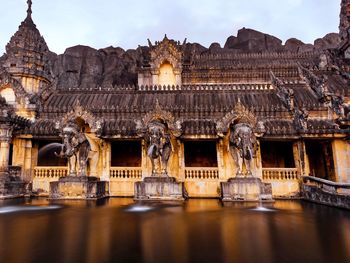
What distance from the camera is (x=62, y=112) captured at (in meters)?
19.5

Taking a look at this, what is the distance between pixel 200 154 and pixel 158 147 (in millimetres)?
6829

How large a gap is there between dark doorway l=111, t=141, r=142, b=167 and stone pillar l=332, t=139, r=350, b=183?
48.6ft

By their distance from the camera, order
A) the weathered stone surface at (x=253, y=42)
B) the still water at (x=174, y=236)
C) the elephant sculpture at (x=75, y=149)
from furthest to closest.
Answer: the weathered stone surface at (x=253, y=42) < the elephant sculpture at (x=75, y=149) < the still water at (x=174, y=236)

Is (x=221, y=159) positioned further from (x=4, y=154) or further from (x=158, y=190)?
(x=4, y=154)

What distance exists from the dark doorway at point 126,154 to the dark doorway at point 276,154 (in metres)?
10.7

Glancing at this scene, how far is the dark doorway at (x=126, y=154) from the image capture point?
20.8 m

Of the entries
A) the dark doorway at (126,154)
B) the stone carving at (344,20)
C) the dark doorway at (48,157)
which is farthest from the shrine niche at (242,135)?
the stone carving at (344,20)

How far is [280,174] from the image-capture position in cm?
1616

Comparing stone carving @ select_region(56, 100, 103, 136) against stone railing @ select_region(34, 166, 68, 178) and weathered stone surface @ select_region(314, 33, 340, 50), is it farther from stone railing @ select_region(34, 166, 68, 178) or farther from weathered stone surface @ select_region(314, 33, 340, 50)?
weathered stone surface @ select_region(314, 33, 340, 50)

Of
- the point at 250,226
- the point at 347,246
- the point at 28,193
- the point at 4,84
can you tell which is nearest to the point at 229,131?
the point at 250,226

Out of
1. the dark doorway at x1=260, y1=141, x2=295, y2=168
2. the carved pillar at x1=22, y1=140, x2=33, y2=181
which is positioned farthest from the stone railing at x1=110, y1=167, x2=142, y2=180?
the dark doorway at x1=260, y1=141, x2=295, y2=168

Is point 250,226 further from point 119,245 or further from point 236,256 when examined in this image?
point 119,245

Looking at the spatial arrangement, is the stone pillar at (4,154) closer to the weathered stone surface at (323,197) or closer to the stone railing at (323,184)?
the weathered stone surface at (323,197)

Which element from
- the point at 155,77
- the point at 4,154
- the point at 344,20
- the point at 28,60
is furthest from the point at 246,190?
the point at 344,20
